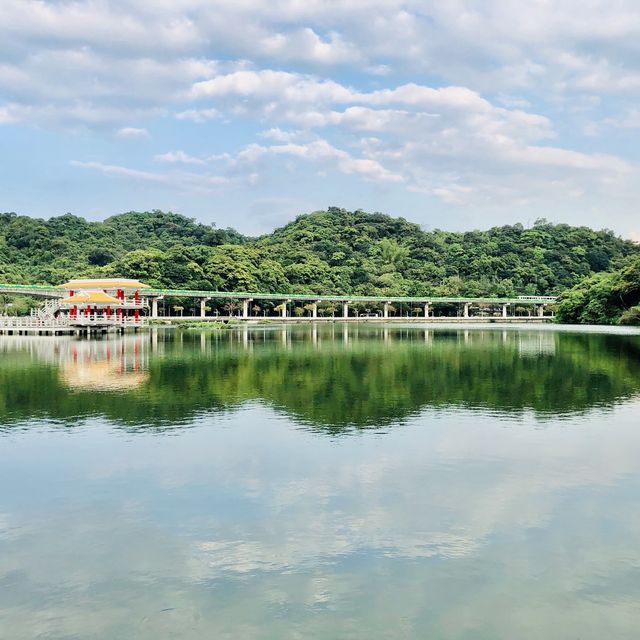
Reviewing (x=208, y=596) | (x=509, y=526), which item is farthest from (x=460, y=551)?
(x=208, y=596)

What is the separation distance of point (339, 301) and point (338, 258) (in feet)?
65.8

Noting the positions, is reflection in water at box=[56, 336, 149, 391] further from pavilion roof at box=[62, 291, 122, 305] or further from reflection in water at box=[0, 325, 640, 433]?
pavilion roof at box=[62, 291, 122, 305]

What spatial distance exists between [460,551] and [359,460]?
4.21 metres

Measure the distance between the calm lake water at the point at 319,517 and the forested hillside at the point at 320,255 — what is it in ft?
273

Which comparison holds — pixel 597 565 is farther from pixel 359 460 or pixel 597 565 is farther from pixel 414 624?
pixel 359 460

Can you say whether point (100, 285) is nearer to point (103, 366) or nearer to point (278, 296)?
point (278, 296)

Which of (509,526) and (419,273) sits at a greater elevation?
(419,273)

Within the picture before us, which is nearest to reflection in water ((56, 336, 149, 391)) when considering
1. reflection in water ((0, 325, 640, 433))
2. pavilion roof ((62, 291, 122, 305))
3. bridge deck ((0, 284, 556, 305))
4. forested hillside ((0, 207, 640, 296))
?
reflection in water ((0, 325, 640, 433))

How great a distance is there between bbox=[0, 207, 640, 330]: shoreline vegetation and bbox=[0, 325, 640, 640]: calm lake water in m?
60.6

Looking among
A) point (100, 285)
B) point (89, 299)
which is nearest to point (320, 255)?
point (100, 285)

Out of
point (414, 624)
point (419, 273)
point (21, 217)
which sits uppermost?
point (21, 217)

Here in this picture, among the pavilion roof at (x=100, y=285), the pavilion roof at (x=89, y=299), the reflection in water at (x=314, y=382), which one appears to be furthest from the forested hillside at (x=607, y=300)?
the pavilion roof at (x=100, y=285)

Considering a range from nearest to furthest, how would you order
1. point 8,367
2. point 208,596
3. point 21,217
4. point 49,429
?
point 208,596
point 49,429
point 8,367
point 21,217

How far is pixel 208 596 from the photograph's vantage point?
690 cm
